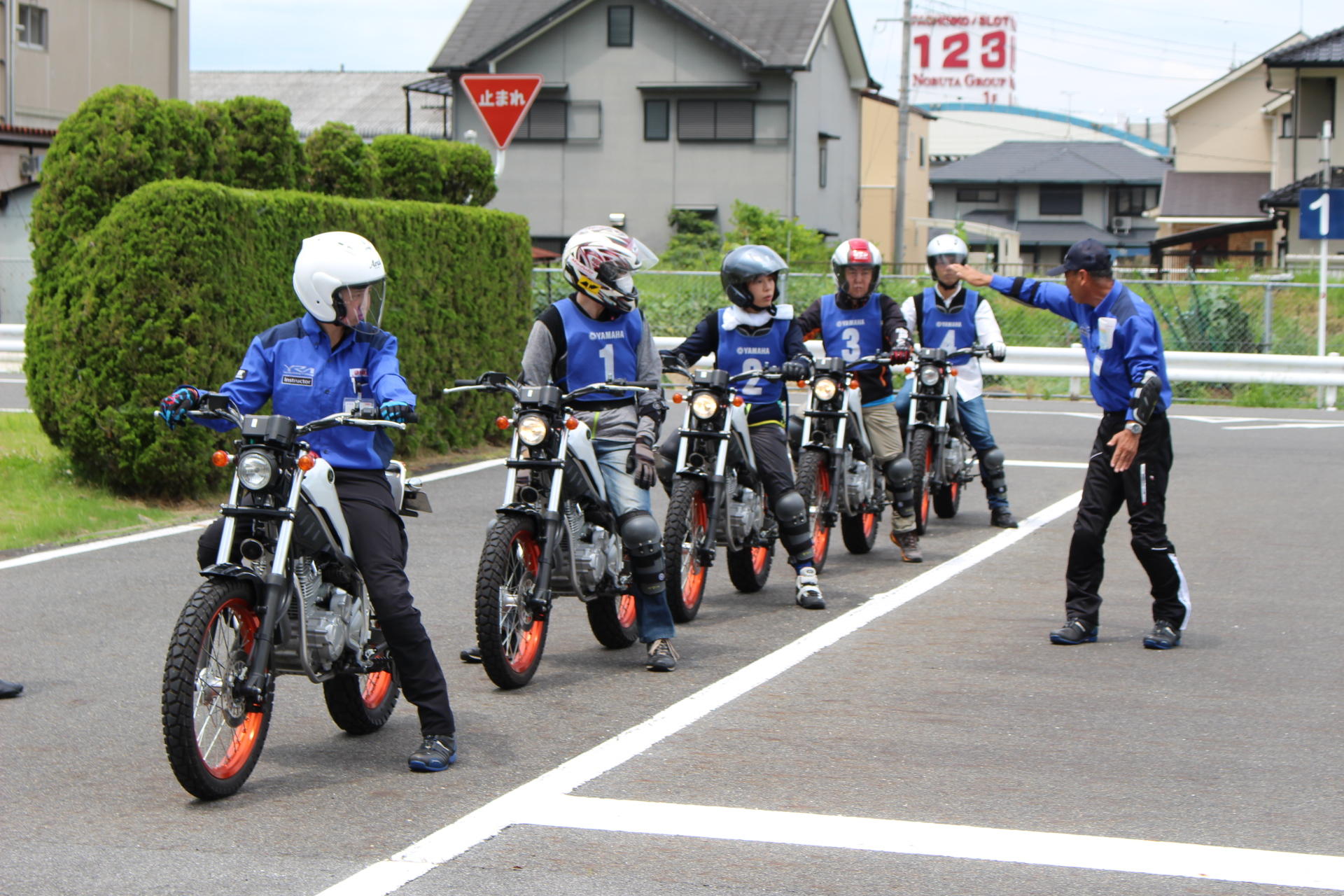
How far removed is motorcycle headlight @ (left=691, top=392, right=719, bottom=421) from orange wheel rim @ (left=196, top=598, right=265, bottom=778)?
11.7 feet

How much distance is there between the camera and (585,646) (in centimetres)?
802

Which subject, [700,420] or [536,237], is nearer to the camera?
[700,420]

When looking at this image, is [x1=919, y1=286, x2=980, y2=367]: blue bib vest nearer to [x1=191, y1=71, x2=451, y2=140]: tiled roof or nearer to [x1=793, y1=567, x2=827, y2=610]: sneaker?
[x1=793, y1=567, x2=827, y2=610]: sneaker

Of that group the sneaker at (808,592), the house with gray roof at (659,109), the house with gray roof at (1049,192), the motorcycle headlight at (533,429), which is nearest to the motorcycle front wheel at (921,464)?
the sneaker at (808,592)

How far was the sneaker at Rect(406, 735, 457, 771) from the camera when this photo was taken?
224 inches

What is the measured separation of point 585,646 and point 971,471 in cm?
554

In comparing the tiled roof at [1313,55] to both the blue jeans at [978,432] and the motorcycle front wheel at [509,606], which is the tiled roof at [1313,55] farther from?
the motorcycle front wheel at [509,606]

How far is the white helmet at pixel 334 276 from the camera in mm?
5715

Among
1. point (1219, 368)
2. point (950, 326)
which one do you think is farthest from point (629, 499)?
point (1219, 368)

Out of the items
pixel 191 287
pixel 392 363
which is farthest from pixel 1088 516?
pixel 191 287

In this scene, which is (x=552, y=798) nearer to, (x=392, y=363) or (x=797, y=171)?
(x=392, y=363)

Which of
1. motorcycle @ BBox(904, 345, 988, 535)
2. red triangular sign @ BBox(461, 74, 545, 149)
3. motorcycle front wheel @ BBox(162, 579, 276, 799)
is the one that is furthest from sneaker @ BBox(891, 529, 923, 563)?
red triangular sign @ BBox(461, 74, 545, 149)

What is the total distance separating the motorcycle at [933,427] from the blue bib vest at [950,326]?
0.43 feet

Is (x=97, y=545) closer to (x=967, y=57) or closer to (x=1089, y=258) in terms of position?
(x=1089, y=258)
